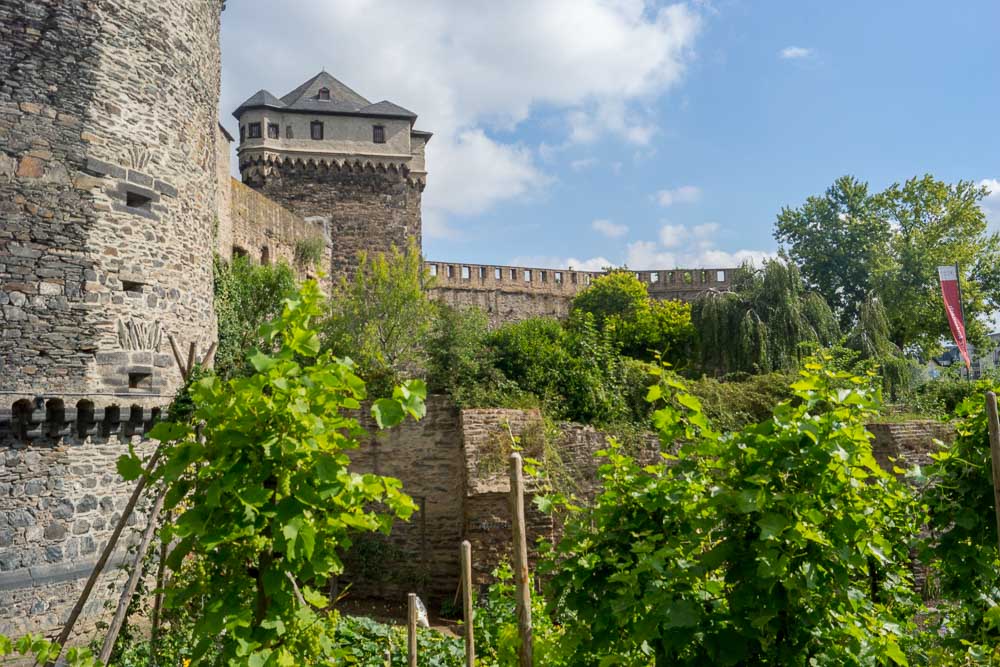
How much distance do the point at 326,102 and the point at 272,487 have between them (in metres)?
25.1

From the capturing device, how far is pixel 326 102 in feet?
88.5

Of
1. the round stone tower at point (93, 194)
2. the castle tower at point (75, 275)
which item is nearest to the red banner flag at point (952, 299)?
the round stone tower at point (93, 194)

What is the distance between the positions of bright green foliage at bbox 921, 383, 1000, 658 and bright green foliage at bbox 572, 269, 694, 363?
16.2m

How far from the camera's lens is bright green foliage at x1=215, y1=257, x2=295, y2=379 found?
48.0ft

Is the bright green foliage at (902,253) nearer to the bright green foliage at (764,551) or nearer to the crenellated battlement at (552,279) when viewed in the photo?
the crenellated battlement at (552,279)

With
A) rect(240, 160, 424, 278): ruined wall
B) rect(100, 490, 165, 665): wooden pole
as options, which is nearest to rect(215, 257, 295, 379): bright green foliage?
rect(240, 160, 424, 278): ruined wall

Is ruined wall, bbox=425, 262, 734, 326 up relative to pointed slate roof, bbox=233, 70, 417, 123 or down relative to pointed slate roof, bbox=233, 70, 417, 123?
down

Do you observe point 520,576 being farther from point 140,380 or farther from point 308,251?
point 308,251

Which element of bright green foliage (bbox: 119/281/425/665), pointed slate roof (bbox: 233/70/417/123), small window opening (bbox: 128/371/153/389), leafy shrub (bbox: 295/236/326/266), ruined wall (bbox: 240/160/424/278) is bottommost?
bright green foliage (bbox: 119/281/425/665)

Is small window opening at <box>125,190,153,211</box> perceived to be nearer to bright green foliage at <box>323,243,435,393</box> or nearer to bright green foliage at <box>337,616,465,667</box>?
bright green foliage at <box>337,616,465,667</box>

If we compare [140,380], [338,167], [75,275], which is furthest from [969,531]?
[338,167]

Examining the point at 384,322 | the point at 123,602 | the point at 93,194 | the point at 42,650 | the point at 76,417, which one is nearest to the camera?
the point at 42,650

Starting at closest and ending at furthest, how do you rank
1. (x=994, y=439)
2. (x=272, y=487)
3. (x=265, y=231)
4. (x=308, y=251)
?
(x=272, y=487) < (x=994, y=439) < (x=265, y=231) < (x=308, y=251)

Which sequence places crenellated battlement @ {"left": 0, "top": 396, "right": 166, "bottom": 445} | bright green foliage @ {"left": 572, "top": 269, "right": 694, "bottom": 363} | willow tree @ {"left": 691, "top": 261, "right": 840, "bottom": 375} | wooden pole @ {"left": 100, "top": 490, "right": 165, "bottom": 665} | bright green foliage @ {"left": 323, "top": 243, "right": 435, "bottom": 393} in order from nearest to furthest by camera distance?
wooden pole @ {"left": 100, "top": 490, "right": 165, "bottom": 665}, crenellated battlement @ {"left": 0, "top": 396, "right": 166, "bottom": 445}, bright green foliage @ {"left": 323, "top": 243, "right": 435, "bottom": 393}, willow tree @ {"left": 691, "top": 261, "right": 840, "bottom": 375}, bright green foliage @ {"left": 572, "top": 269, "right": 694, "bottom": 363}
